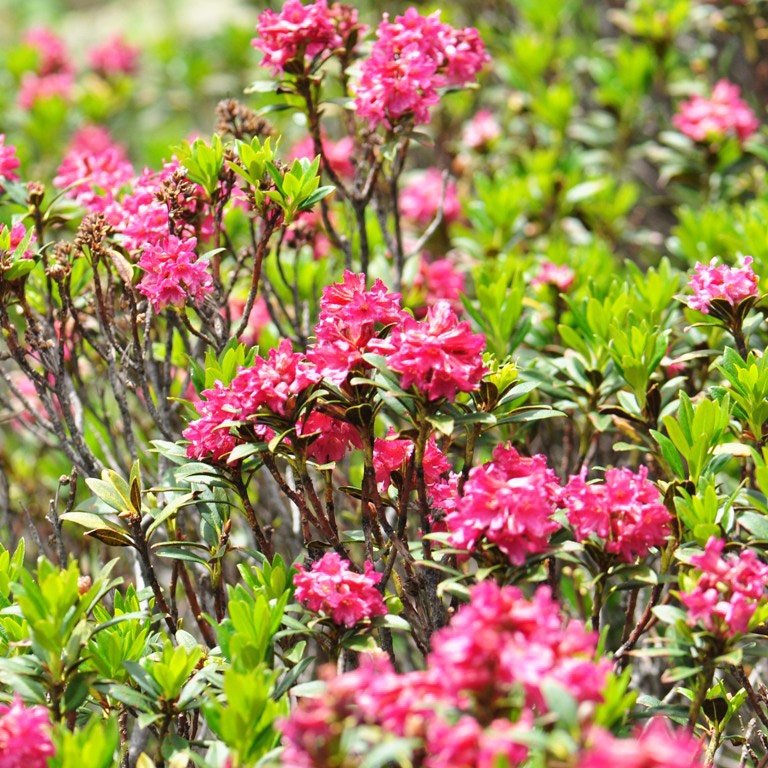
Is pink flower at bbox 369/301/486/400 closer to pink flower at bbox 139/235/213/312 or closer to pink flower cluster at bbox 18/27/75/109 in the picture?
pink flower at bbox 139/235/213/312

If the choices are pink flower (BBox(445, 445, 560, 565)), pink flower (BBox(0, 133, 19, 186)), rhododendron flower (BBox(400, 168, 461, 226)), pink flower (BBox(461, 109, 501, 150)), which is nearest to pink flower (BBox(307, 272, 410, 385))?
pink flower (BBox(445, 445, 560, 565))

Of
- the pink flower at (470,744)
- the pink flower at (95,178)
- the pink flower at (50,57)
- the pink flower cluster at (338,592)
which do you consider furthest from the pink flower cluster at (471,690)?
A: the pink flower at (50,57)

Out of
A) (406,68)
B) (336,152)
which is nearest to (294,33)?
(406,68)

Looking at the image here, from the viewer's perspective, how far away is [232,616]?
2008 mm

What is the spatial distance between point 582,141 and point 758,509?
3134 millimetres

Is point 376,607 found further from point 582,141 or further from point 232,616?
point 582,141

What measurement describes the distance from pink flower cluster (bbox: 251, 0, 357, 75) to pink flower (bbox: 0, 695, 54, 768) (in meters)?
1.82

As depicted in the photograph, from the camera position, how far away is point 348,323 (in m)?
2.13

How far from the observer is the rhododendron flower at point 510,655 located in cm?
154

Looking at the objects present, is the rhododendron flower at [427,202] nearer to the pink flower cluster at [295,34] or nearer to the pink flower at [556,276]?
the pink flower at [556,276]

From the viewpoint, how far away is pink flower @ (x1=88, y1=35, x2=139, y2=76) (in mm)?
5867

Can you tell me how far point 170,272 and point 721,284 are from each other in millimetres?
1311

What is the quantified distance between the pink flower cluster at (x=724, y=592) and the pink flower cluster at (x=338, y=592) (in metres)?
0.60

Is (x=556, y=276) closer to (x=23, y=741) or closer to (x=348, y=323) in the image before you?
(x=348, y=323)
